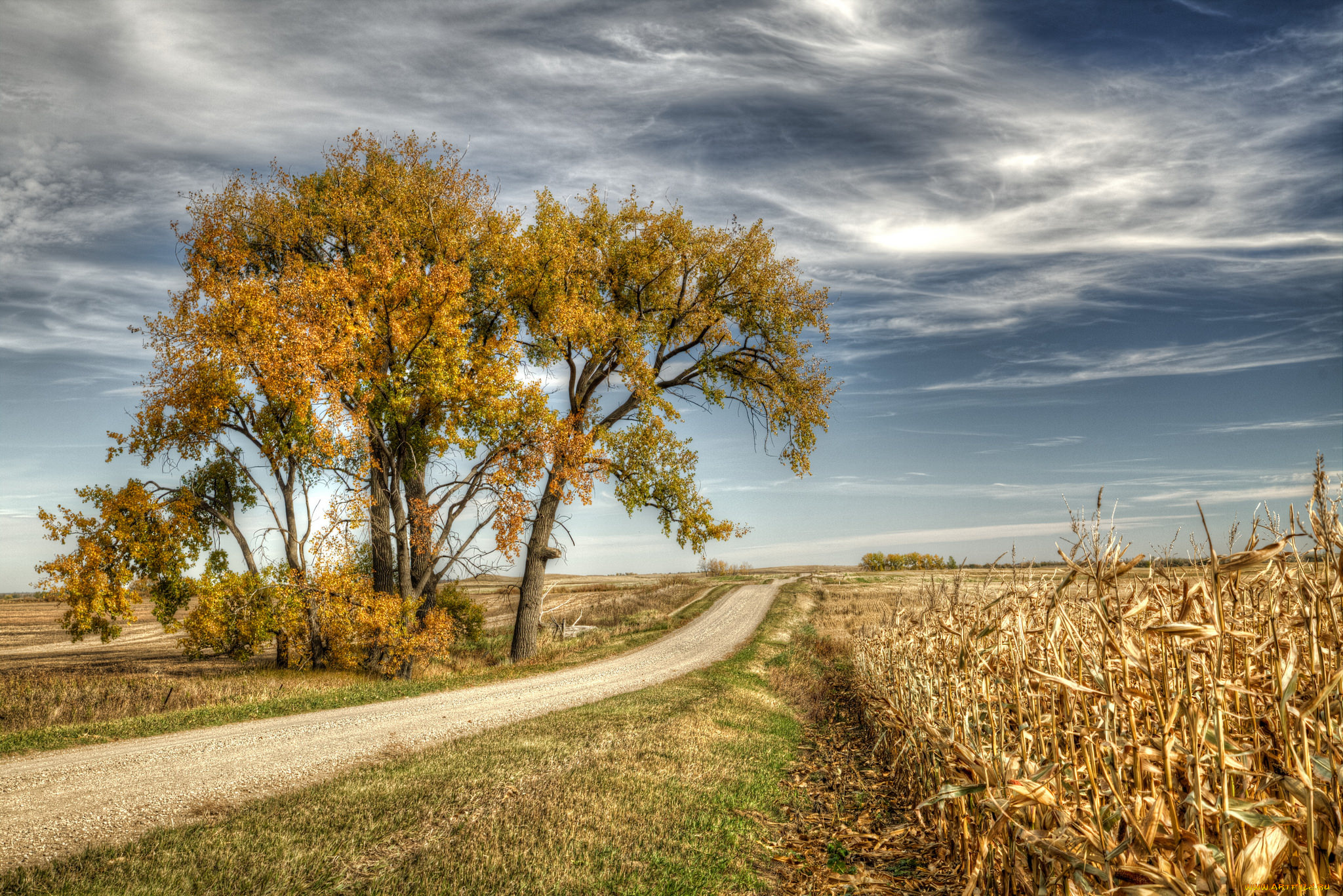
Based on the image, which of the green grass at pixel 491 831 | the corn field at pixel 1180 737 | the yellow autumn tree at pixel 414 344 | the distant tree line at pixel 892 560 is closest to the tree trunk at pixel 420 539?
the yellow autumn tree at pixel 414 344

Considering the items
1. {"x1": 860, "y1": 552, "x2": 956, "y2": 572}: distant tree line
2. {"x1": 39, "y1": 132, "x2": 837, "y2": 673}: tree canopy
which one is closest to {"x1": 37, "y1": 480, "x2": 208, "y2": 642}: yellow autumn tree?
{"x1": 39, "y1": 132, "x2": 837, "y2": 673}: tree canopy

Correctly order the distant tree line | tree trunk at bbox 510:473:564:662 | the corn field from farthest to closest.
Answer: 1. the distant tree line
2. tree trunk at bbox 510:473:564:662
3. the corn field

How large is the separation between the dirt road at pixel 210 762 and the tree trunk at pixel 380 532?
621cm

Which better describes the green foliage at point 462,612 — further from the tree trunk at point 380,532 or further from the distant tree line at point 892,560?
the distant tree line at point 892,560

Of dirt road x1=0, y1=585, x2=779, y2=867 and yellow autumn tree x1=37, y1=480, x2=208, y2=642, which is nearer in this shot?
dirt road x1=0, y1=585, x2=779, y2=867

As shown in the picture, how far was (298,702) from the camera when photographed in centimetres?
1480

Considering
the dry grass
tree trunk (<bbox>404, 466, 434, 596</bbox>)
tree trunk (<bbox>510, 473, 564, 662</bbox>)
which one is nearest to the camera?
the dry grass

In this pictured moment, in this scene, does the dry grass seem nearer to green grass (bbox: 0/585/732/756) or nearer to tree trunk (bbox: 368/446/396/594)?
green grass (bbox: 0/585/732/756)

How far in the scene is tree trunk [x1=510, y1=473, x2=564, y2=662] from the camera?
23406 millimetres

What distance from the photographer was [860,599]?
43.9m

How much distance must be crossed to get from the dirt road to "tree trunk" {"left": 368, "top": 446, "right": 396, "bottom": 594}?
20.4 ft

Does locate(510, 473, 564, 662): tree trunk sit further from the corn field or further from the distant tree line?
the distant tree line

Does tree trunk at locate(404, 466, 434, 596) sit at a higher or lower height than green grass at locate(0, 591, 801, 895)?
higher

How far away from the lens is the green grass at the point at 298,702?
11.5m
